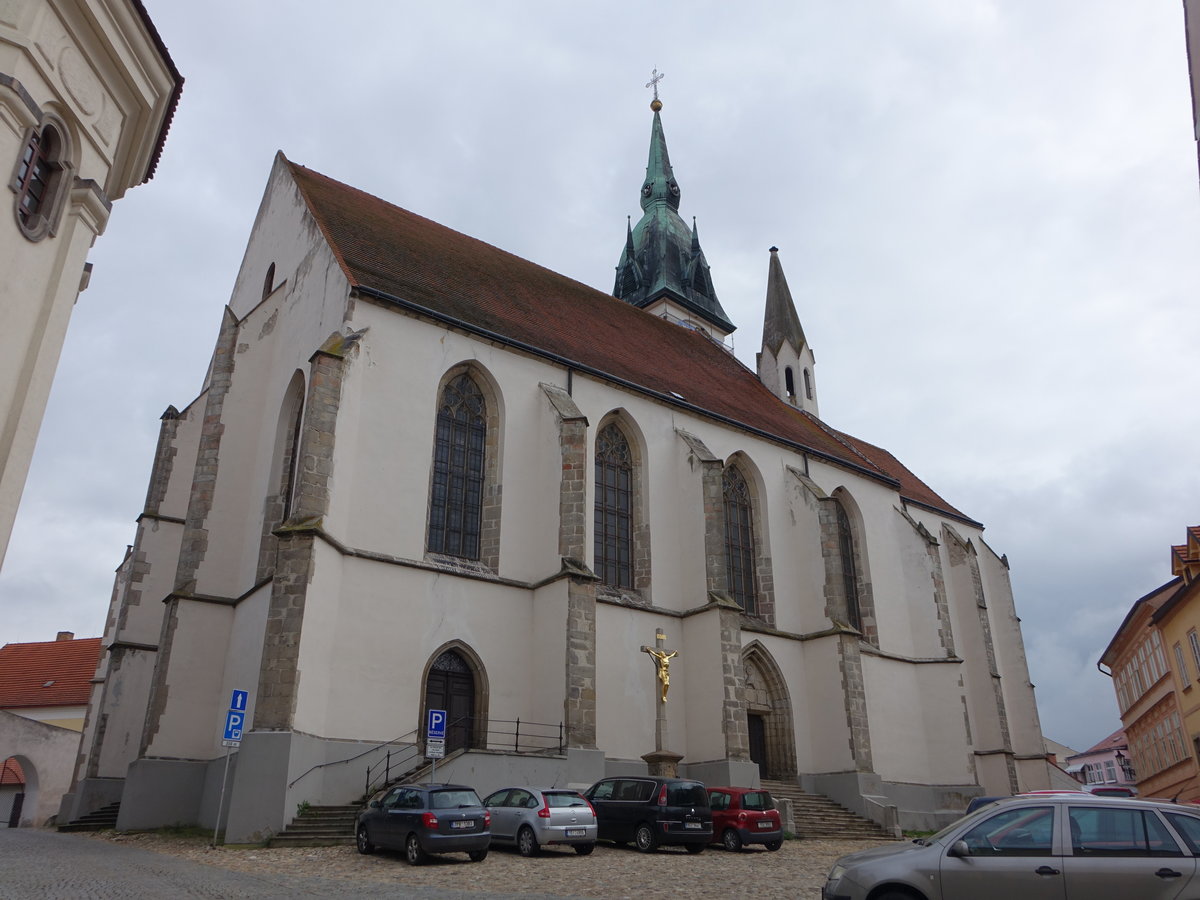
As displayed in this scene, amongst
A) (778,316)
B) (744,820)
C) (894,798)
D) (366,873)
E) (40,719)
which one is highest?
(778,316)

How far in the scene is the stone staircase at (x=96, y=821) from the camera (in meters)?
17.1

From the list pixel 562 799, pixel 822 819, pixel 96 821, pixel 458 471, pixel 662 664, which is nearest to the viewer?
pixel 562 799

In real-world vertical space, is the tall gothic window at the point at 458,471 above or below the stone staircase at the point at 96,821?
above

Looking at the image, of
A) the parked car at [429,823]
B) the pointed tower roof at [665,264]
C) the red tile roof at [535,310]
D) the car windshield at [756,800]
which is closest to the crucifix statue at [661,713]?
the car windshield at [756,800]

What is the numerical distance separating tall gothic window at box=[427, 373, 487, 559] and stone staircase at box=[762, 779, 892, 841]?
8.73 m

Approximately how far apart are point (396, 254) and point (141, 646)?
990 centimetres

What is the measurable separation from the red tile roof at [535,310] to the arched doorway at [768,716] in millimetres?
6052

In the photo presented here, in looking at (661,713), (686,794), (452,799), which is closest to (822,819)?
(661,713)

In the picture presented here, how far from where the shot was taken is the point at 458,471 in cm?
1864

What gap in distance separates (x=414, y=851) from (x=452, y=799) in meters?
0.76

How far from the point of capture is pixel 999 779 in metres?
26.9

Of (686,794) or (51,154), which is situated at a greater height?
(51,154)

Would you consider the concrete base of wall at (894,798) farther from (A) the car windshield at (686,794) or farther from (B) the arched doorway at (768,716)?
(A) the car windshield at (686,794)

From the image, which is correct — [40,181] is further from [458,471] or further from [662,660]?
[662,660]
